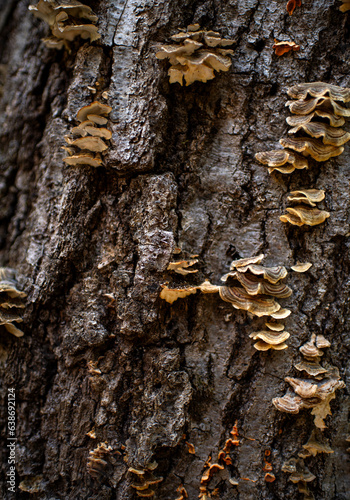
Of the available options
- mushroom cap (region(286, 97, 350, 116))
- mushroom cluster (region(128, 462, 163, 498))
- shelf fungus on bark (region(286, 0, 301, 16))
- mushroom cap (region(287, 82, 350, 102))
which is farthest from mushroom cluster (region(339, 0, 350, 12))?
mushroom cluster (region(128, 462, 163, 498))

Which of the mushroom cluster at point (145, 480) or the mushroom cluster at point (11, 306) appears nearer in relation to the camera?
the mushroom cluster at point (145, 480)

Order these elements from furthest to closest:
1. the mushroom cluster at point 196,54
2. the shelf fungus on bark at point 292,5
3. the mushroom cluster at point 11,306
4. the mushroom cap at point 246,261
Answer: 1. the mushroom cluster at point 11,306
2. the shelf fungus on bark at point 292,5
3. the mushroom cap at point 246,261
4. the mushroom cluster at point 196,54

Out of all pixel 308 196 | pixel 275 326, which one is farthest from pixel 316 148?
pixel 275 326

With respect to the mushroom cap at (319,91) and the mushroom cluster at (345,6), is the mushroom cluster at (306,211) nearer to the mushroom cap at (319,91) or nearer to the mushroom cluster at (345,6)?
the mushroom cap at (319,91)

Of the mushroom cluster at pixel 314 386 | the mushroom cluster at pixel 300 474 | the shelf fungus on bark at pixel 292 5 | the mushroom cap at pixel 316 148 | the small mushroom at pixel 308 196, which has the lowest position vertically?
the mushroom cluster at pixel 300 474

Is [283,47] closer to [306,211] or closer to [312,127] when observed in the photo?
[312,127]

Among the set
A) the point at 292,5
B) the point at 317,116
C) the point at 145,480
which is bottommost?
the point at 145,480

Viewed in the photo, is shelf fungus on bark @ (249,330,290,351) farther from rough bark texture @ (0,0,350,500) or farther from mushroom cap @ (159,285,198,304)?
mushroom cap @ (159,285,198,304)

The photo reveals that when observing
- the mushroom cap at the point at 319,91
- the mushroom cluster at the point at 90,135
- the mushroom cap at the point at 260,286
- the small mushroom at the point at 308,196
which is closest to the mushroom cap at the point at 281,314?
the mushroom cap at the point at 260,286
